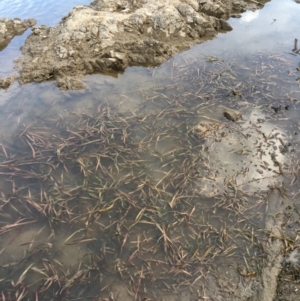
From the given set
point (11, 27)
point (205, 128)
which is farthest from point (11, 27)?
point (205, 128)

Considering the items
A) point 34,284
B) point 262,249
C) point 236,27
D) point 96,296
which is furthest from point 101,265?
point 236,27

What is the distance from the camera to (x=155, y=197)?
456 cm

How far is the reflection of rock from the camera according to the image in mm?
8688

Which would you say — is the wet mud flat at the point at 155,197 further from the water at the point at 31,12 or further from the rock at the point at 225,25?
the water at the point at 31,12

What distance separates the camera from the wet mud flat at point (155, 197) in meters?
3.72

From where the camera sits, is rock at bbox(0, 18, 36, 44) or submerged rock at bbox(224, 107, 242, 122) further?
rock at bbox(0, 18, 36, 44)

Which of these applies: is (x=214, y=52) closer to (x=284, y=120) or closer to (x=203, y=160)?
(x=284, y=120)

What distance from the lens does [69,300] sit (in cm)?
358

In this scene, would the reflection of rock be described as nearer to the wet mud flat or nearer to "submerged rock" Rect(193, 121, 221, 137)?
the wet mud flat

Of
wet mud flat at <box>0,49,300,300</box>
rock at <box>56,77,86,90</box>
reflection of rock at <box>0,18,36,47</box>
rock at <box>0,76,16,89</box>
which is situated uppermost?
reflection of rock at <box>0,18,36,47</box>

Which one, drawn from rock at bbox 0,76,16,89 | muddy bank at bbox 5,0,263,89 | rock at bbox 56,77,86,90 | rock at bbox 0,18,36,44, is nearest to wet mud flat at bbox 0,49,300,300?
rock at bbox 56,77,86,90

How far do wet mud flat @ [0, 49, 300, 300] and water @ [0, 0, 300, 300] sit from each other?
0.7 inches

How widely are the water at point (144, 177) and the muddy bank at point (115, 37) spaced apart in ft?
1.44

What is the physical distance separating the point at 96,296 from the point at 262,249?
2.27 meters
